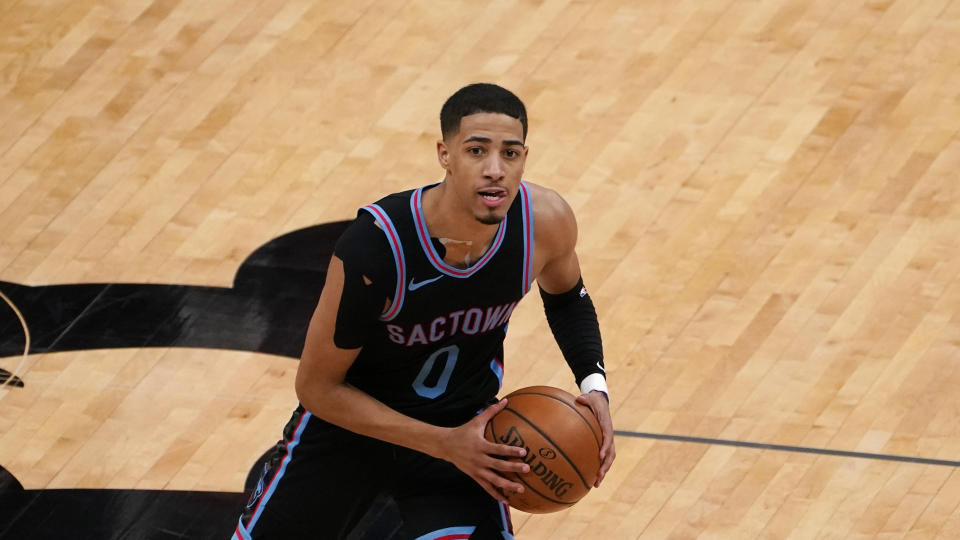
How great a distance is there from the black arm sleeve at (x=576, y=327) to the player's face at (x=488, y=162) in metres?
0.76

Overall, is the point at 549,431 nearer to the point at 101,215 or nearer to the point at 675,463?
the point at 675,463

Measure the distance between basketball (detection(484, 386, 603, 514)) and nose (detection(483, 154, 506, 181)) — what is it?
0.69 metres

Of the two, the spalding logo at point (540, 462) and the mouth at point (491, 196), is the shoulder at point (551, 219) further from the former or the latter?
the spalding logo at point (540, 462)

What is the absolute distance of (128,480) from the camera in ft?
19.1

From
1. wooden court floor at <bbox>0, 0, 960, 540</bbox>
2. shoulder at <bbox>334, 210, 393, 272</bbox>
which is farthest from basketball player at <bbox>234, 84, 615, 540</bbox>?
wooden court floor at <bbox>0, 0, 960, 540</bbox>

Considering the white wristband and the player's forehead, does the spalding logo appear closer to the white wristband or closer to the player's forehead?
the white wristband

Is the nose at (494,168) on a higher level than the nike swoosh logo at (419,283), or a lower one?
higher

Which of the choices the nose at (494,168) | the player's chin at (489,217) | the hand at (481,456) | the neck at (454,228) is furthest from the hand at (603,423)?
the nose at (494,168)

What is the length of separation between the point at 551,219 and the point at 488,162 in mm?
520

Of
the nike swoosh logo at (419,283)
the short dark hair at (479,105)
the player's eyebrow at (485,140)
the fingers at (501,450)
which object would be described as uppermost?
the short dark hair at (479,105)

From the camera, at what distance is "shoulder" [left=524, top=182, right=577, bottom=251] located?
4188 millimetres

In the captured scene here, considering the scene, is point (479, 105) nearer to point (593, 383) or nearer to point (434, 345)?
point (434, 345)

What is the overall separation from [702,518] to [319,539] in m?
1.73

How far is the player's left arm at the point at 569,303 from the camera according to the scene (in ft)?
13.7
